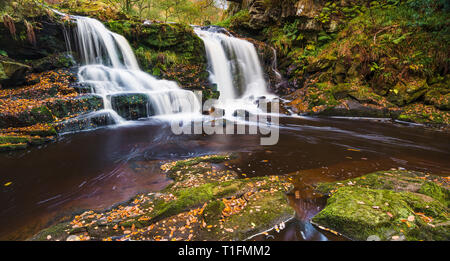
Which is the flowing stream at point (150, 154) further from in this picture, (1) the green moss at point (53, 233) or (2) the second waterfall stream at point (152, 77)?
(1) the green moss at point (53, 233)

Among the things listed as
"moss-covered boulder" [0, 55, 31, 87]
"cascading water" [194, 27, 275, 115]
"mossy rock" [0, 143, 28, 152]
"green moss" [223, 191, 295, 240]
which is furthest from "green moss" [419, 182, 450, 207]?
"moss-covered boulder" [0, 55, 31, 87]

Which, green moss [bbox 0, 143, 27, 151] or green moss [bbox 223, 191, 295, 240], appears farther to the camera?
green moss [bbox 0, 143, 27, 151]

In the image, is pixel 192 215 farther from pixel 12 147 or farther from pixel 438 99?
pixel 438 99

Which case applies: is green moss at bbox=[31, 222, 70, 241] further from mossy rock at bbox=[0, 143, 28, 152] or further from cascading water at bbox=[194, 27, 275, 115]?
cascading water at bbox=[194, 27, 275, 115]

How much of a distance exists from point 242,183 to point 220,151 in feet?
7.07

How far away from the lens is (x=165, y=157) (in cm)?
506

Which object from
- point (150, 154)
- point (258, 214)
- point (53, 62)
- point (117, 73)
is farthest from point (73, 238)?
point (53, 62)

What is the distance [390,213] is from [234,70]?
12.1m

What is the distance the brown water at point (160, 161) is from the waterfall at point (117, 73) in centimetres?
223

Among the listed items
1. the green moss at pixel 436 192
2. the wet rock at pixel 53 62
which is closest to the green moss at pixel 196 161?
the green moss at pixel 436 192

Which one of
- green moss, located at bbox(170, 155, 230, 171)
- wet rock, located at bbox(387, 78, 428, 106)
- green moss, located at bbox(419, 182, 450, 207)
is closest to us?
green moss, located at bbox(419, 182, 450, 207)

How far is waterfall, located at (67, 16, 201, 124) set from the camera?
8984 mm

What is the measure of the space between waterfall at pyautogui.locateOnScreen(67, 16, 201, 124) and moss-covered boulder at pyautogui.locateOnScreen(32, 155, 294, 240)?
6807mm

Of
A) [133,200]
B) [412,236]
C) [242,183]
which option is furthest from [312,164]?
[133,200]
